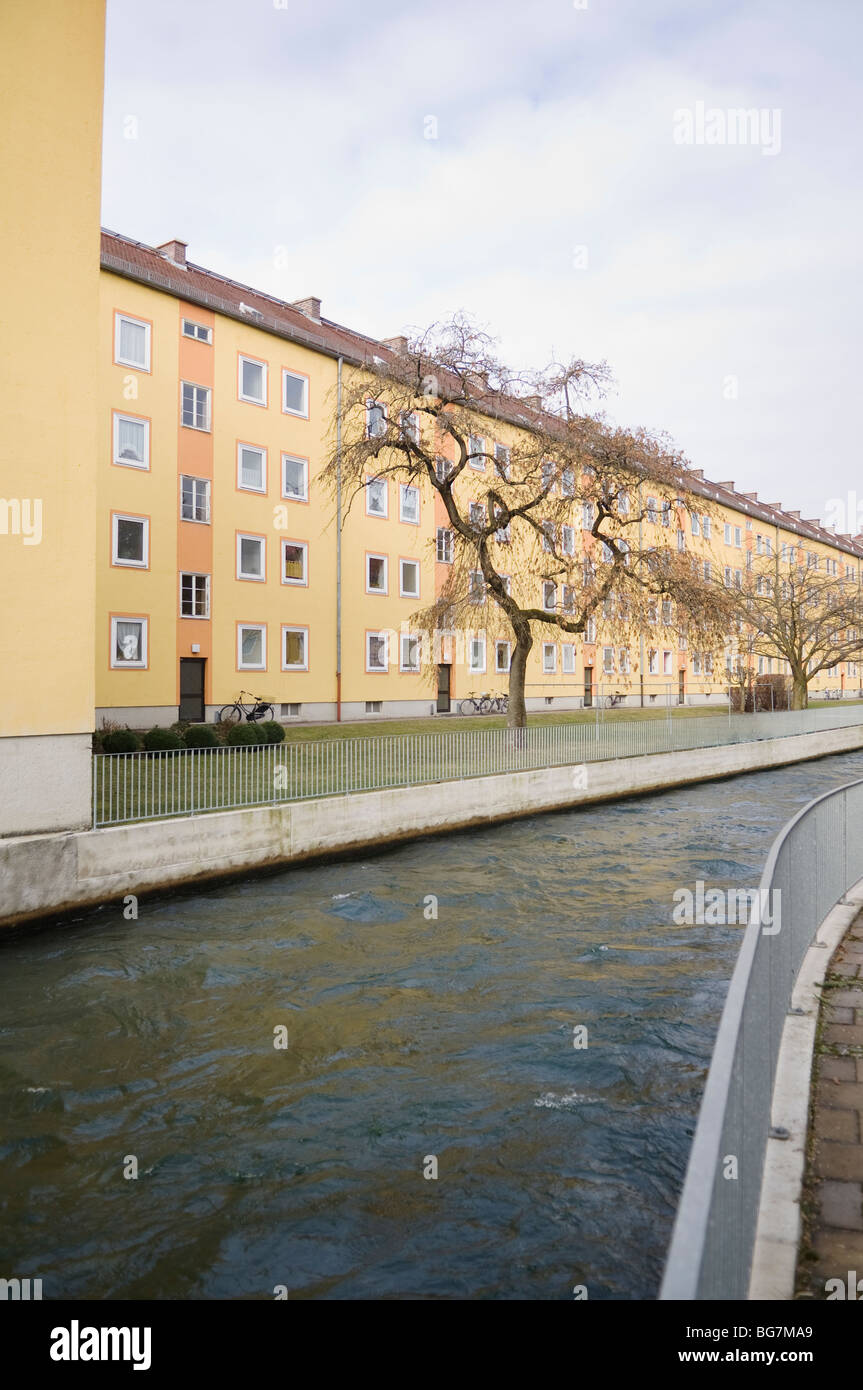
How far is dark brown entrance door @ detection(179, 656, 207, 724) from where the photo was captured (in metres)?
30.9

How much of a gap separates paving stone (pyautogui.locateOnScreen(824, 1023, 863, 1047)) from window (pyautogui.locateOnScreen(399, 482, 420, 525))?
35.1m

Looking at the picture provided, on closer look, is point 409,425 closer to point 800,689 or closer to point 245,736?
point 245,736

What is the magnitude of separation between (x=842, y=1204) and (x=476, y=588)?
21.1 meters

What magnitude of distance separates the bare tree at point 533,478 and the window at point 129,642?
9378mm

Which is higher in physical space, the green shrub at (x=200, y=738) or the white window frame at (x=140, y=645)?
the white window frame at (x=140, y=645)

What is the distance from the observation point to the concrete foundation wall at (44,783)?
11492 millimetres

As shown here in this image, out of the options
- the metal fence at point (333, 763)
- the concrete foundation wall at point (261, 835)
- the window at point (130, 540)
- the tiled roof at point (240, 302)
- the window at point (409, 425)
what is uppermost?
the tiled roof at point (240, 302)

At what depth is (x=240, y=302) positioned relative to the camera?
113 ft

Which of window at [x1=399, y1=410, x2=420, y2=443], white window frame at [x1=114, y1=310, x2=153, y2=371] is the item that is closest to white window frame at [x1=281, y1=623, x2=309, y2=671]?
white window frame at [x1=114, y1=310, x2=153, y2=371]

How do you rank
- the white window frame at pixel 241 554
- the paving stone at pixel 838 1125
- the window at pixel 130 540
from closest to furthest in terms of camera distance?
the paving stone at pixel 838 1125, the window at pixel 130 540, the white window frame at pixel 241 554

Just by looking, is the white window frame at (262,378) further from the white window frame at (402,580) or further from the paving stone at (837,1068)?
the paving stone at (837,1068)

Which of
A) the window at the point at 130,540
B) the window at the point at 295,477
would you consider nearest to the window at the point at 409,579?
the window at the point at 295,477
